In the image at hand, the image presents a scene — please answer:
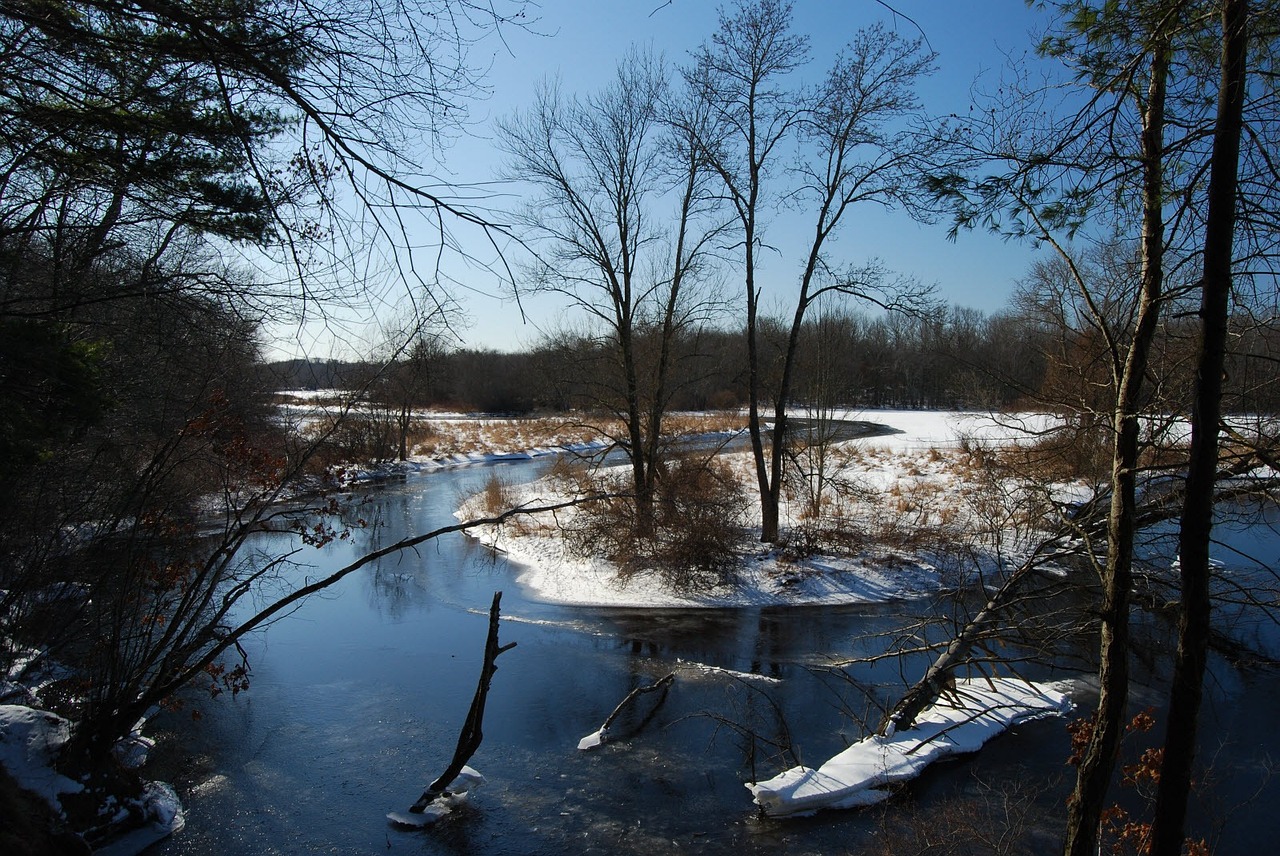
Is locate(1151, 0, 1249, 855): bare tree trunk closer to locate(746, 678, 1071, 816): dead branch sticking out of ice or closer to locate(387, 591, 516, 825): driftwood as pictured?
locate(746, 678, 1071, 816): dead branch sticking out of ice

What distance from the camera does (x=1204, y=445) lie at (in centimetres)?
355

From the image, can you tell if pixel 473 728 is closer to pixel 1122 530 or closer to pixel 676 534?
pixel 1122 530

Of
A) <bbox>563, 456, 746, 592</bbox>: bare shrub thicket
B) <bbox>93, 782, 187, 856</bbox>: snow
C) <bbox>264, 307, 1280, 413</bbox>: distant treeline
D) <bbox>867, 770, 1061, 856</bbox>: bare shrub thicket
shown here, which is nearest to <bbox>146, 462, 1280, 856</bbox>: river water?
<bbox>867, 770, 1061, 856</bbox>: bare shrub thicket

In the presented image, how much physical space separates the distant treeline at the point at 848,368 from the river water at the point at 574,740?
3.86m

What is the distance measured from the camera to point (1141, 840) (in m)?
4.51


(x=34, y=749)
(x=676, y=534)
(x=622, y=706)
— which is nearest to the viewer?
(x=34, y=749)

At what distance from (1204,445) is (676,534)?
13.4 meters

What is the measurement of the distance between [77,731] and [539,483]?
1883 cm

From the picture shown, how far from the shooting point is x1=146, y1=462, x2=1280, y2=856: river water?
23.5 feet

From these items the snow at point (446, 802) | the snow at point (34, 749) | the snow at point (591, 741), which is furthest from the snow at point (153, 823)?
the snow at point (591, 741)

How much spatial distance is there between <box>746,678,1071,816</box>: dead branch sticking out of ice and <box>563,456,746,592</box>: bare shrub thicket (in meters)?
6.65

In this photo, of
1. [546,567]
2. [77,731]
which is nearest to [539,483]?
[546,567]

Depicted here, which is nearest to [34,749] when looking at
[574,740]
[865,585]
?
[574,740]

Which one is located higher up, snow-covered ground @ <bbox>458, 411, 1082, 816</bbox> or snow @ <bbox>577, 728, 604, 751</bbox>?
snow-covered ground @ <bbox>458, 411, 1082, 816</bbox>
